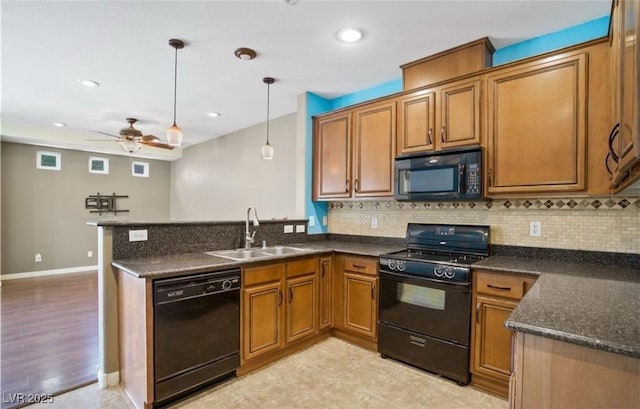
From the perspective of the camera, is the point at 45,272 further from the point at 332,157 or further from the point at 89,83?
the point at 332,157

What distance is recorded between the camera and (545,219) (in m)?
2.41

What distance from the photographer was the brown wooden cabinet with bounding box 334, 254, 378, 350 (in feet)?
9.14

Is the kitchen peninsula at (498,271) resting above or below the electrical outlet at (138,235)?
below

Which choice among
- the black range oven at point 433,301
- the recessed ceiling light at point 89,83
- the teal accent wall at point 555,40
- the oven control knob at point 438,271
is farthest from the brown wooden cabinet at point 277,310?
the recessed ceiling light at point 89,83

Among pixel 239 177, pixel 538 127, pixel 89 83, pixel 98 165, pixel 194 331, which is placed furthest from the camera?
pixel 98 165

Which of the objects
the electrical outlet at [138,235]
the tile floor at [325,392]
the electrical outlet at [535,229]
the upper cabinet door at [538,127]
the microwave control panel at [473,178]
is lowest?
the tile floor at [325,392]

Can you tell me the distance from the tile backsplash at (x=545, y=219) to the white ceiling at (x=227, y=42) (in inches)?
52.3

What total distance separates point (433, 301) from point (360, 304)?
0.73m

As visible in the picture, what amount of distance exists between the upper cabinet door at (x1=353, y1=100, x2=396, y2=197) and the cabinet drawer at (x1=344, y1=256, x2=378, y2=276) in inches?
25.9

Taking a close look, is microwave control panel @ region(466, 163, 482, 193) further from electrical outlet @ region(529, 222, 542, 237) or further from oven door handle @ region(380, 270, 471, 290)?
oven door handle @ region(380, 270, 471, 290)

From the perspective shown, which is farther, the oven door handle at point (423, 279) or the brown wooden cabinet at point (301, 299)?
the brown wooden cabinet at point (301, 299)

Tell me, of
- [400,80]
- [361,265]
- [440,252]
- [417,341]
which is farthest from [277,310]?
[400,80]

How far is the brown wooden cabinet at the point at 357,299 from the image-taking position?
2785mm

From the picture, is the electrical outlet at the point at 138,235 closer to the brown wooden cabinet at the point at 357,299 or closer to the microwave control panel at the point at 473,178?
the brown wooden cabinet at the point at 357,299
